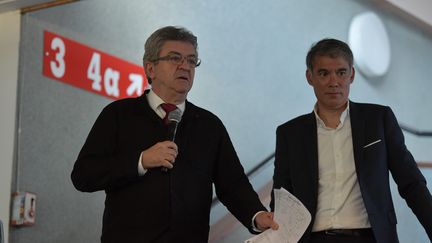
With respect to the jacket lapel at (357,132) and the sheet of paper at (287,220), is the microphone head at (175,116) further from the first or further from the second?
the jacket lapel at (357,132)

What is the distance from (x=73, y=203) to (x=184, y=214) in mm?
2114

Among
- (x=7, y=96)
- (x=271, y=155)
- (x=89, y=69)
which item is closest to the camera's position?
(x=7, y=96)

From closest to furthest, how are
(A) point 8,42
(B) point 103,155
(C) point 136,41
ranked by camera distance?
(B) point 103,155 < (A) point 8,42 < (C) point 136,41

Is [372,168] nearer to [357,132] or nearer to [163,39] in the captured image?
[357,132]

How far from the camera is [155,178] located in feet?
7.78

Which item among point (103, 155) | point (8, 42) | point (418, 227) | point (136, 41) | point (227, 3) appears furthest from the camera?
point (227, 3)

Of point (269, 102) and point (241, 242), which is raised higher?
point (269, 102)

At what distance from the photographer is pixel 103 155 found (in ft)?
7.74

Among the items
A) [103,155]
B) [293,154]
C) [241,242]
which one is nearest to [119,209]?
[103,155]

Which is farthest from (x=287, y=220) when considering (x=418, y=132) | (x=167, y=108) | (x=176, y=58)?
(x=418, y=132)

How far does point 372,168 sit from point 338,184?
0.14m

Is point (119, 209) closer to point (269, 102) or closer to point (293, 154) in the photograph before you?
point (293, 154)

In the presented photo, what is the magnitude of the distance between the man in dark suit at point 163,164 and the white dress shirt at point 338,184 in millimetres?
237

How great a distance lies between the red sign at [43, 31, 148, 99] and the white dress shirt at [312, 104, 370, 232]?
219cm
